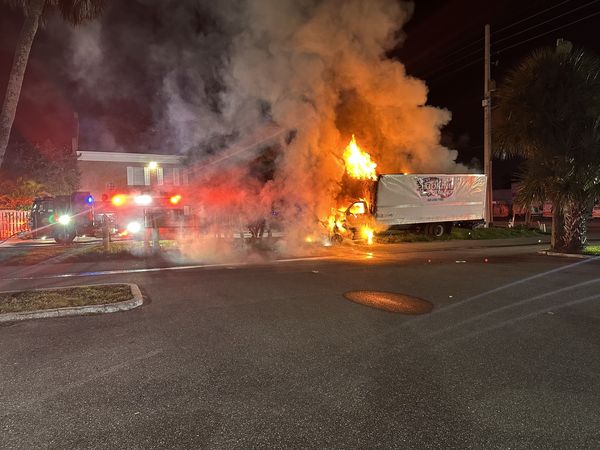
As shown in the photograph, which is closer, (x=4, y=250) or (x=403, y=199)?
(x=4, y=250)

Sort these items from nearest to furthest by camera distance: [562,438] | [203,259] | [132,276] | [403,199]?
[562,438], [132,276], [203,259], [403,199]

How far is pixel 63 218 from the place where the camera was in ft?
63.6

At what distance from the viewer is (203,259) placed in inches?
504

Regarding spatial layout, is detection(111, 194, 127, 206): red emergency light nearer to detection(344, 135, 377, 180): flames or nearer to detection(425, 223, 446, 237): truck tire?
detection(344, 135, 377, 180): flames

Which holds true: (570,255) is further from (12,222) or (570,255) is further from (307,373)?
(12,222)

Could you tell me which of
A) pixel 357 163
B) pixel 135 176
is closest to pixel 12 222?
pixel 135 176

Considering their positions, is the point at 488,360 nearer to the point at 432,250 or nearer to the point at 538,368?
the point at 538,368

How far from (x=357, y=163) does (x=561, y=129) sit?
619 cm

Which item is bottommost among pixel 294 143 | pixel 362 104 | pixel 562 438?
pixel 562 438

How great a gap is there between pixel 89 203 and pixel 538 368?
18.4m

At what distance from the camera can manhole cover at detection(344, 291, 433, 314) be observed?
6.78 m

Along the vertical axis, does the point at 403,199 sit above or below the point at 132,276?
above

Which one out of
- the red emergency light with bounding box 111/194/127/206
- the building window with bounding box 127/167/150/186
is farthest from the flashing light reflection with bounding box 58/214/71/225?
the building window with bounding box 127/167/150/186

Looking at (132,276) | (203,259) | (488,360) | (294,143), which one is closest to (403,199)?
(294,143)
